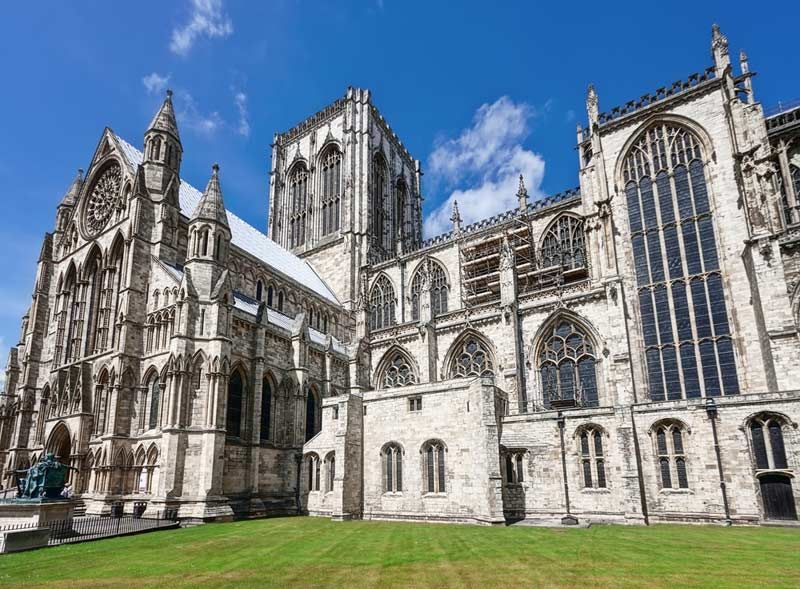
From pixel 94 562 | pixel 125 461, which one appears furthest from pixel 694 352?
pixel 125 461

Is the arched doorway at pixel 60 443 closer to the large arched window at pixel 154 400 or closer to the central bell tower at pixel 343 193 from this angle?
the large arched window at pixel 154 400

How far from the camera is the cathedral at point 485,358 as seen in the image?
2438cm

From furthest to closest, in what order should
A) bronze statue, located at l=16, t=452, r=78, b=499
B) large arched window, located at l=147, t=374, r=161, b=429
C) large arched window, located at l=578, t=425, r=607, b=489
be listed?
1. large arched window, located at l=147, t=374, r=161, b=429
2. large arched window, located at l=578, t=425, r=607, b=489
3. bronze statue, located at l=16, t=452, r=78, b=499

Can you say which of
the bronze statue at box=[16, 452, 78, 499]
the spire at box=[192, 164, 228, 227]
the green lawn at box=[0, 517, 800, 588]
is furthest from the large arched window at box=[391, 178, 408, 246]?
the green lawn at box=[0, 517, 800, 588]

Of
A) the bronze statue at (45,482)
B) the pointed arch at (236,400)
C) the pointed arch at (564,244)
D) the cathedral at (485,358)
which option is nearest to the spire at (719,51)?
the cathedral at (485,358)

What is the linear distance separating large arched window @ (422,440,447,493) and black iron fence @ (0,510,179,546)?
1191cm

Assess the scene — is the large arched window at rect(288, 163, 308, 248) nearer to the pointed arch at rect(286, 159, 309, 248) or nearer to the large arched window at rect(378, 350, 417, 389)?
the pointed arch at rect(286, 159, 309, 248)

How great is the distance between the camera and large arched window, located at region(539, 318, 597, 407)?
30.3 m

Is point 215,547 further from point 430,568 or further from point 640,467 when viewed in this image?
point 640,467

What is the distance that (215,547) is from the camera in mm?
16766

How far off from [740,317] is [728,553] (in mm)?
16412

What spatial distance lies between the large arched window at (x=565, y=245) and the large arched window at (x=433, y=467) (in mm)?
16667

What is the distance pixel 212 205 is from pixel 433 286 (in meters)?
19.2

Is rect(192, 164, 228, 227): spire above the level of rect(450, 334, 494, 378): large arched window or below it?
above
